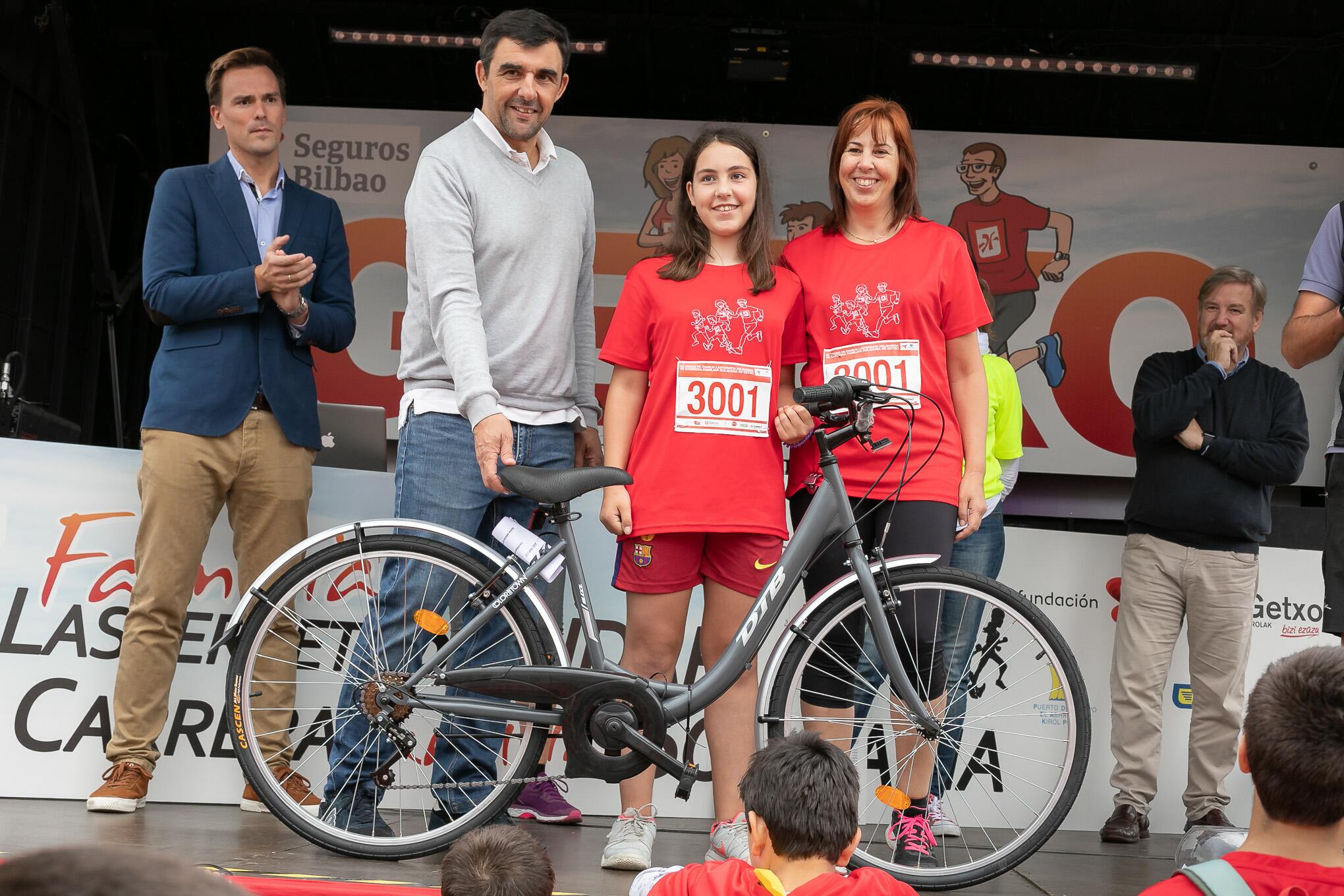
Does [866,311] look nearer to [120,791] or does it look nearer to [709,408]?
[709,408]

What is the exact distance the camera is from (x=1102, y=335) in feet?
22.8

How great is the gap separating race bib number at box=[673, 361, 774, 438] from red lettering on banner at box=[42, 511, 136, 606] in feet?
6.11

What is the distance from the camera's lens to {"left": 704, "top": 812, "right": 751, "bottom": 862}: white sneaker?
2.51 meters

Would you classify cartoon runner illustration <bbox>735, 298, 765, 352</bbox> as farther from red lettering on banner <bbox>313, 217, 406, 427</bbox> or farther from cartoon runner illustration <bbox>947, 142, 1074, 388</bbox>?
cartoon runner illustration <bbox>947, 142, 1074, 388</bbox>

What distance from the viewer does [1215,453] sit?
151 inches

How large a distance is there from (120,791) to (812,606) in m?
1.83

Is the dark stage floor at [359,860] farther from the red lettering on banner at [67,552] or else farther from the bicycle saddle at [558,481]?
the bicycle saddle at [558,481]

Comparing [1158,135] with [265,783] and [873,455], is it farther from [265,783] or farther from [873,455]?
[265,783]

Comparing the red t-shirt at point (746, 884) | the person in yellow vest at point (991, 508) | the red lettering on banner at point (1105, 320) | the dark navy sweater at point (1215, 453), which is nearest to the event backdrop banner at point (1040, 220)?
the red lettering on banner at point (1105, 320)

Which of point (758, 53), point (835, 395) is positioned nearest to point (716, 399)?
point (835, 395)

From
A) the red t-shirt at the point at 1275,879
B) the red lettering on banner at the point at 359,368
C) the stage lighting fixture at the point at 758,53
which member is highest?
the stage lighting fixture at the point at 758,53

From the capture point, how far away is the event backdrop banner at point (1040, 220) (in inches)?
272

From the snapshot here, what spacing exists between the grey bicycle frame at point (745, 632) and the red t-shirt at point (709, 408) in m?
0.13

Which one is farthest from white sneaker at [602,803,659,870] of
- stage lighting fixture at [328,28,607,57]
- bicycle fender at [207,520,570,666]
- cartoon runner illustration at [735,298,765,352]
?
stage lighting fixture at [328,28,607,57]
